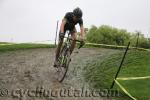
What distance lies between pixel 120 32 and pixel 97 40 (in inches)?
126

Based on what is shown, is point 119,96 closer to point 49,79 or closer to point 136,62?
point 49,79

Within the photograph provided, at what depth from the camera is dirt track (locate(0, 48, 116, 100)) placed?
13.4 meters

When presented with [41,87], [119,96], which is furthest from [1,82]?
[119,96]

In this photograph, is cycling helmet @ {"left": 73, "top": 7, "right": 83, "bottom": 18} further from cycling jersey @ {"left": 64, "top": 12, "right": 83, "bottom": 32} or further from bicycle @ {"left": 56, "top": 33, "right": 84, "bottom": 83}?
bicycle @ {"left": 56, "top": 33, "right": 84, "bottom": 83}

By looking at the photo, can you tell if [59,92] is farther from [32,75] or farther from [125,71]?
[125,71]

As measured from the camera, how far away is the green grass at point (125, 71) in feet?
52.5

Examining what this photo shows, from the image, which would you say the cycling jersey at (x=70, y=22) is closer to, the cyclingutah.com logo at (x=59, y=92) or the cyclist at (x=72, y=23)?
the cyclist at (x=72, y=23)

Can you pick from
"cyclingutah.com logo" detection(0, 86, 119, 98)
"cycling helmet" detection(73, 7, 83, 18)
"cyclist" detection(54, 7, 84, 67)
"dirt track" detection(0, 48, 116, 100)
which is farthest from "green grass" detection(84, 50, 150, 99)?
"cycling helmet" detection(73, 7, 83, 18)

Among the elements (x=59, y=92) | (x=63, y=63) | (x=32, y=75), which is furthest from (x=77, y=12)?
(x=32, y=75)

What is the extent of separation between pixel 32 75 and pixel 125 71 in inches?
205

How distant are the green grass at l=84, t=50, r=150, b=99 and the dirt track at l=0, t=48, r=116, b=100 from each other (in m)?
0.51

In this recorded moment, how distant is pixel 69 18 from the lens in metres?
15.1

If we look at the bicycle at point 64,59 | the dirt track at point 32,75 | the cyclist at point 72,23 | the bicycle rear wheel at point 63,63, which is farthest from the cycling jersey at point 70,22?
the dirt track at point 32,75

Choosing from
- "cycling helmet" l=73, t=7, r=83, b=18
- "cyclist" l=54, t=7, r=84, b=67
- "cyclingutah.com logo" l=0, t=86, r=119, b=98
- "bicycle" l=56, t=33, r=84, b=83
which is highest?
"cycling helmet" l=73, t=7, r=83, b=18
